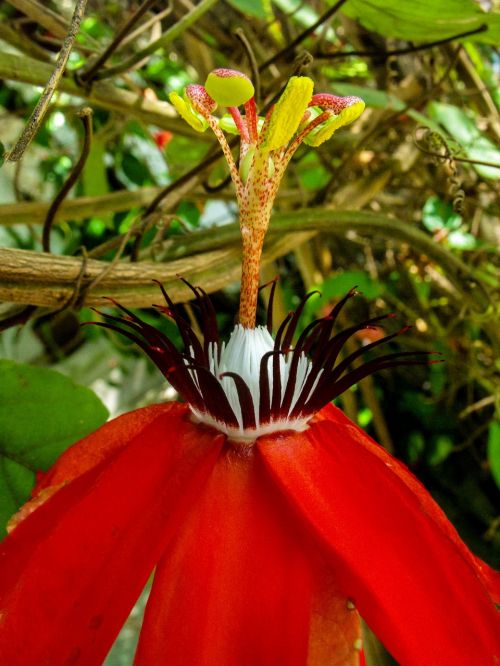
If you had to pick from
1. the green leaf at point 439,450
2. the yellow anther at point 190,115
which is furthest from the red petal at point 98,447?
the green leaf at point 439,450

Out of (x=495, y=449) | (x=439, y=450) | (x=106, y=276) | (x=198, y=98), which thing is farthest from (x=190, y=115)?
(x=439, y=450)

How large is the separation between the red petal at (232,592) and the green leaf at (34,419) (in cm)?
19

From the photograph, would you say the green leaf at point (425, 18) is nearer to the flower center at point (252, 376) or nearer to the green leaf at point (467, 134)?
the green leaf at point (467, 134)

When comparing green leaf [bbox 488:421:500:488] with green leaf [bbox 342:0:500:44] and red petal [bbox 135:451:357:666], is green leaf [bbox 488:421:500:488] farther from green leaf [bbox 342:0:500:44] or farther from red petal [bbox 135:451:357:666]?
red petal [bbox 135:451:357:666]

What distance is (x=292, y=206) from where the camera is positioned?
85cm

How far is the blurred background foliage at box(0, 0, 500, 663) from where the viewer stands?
48 cm

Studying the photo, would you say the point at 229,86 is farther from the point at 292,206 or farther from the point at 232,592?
the point at 292,206

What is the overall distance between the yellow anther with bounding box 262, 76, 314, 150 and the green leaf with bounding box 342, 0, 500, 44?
Answer: 0.28 m

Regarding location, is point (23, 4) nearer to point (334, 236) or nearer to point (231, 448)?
point (231, 448)

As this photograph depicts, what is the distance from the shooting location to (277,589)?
11.3 inches

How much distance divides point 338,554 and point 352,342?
2.51 ft

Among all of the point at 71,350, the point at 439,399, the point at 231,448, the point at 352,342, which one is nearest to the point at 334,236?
the point at 352,342

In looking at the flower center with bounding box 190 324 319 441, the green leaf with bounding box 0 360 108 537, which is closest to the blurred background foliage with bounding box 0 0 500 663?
the green leaf with bounding box 0 360 108 537

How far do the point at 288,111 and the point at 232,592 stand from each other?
206mm
